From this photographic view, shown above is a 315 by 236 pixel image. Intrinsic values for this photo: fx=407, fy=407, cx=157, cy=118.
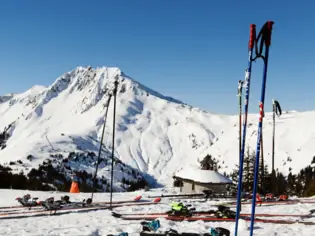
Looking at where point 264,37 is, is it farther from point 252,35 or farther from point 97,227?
point 97,227

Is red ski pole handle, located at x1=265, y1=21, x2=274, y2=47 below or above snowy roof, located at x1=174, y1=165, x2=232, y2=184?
above

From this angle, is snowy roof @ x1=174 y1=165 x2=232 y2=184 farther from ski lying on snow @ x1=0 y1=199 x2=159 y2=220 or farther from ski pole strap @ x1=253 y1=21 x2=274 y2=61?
ski pole strap @ x1=253 y1=21 x2=274 y2=61

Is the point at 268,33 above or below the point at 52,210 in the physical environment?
above

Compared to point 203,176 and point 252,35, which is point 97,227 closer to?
point 252,35

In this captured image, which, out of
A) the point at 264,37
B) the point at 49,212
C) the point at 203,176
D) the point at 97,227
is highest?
the point at 264,37

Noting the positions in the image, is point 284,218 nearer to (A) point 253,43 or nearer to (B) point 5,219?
(A) point 253,43

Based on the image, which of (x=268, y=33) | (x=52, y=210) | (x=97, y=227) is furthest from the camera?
(x=52, y=210)

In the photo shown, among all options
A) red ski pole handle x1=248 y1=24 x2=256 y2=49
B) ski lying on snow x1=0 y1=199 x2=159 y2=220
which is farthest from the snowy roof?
red ski pole handle x1=248 y1=24 x2=256 y2=49

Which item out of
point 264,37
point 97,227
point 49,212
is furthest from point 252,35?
point 49,212

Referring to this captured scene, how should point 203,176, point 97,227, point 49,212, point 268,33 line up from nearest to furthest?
point 268,33
point 97,227
point 49,212
point 203,176

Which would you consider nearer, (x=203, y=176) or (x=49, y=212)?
(x=49, y=212)

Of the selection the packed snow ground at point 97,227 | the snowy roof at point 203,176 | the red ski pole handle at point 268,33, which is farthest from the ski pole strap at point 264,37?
the snowy roof at point 203,176

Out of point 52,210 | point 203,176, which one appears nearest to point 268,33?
point 52,210

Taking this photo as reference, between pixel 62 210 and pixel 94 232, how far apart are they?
1177cm
